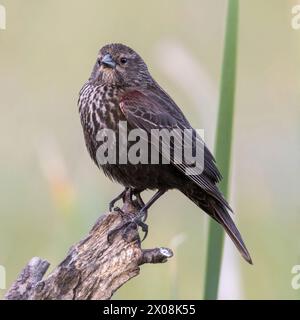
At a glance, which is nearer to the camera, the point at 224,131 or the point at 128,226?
the point at 224,131

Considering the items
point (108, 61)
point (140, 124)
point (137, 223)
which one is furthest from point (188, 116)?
point (137, 223)

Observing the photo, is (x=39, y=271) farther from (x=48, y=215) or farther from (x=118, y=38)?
(x=118, y=38)

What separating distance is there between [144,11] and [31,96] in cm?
132

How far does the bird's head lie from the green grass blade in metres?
1.23

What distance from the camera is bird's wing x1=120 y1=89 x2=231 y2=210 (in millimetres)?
4852

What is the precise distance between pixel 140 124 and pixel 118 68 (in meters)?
0.46

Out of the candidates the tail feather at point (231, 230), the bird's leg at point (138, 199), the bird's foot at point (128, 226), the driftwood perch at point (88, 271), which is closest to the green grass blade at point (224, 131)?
the driftwood perch at point (88, 271)

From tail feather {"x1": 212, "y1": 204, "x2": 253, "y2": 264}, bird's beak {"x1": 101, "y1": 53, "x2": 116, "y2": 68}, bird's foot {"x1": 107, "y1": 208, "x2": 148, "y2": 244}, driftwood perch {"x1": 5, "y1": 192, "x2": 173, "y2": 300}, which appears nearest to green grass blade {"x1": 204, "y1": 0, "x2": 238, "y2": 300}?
driftwood perch {"x1": 5, "y1": 192, "x2": 173, "y2": 300}

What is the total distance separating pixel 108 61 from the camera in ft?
16.9

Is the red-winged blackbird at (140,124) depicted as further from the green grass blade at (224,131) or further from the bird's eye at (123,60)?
the green grass blade at (224,131)

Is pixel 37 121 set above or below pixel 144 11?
below

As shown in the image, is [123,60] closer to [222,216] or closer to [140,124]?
[140,124]

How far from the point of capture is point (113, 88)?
16.9 feet

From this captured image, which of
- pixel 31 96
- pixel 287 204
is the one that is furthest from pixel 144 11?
pixel 287 204
